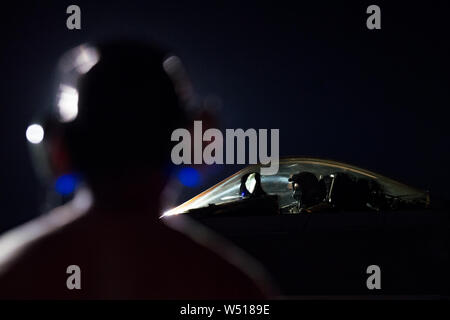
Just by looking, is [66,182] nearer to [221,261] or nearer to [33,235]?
[33,235]

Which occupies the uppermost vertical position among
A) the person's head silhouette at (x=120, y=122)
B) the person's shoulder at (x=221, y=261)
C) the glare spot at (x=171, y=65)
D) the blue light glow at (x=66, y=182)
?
the glare spot at (x=171, y=65)

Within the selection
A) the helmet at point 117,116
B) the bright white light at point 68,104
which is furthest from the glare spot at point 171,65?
the bright white light at point 68,104

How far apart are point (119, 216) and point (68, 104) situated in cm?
16

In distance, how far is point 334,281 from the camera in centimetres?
205

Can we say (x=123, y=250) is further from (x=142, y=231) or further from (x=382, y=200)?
(x=382, y=200)

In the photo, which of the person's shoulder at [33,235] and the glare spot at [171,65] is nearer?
the person's shoulder at [33,235]

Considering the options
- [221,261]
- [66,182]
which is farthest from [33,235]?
[221,261]

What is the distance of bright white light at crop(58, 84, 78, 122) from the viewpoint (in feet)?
1.79

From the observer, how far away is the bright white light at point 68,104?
545 millimetres

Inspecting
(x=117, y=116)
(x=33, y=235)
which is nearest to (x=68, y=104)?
(x=117, y=116)

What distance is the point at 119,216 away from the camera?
0.51 metres

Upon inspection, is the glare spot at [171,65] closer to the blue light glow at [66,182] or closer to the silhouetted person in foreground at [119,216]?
the silhouetted person in foreground at [119,216]

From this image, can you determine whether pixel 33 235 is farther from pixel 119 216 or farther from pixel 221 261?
pixel 221 261

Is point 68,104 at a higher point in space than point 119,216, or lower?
higher
